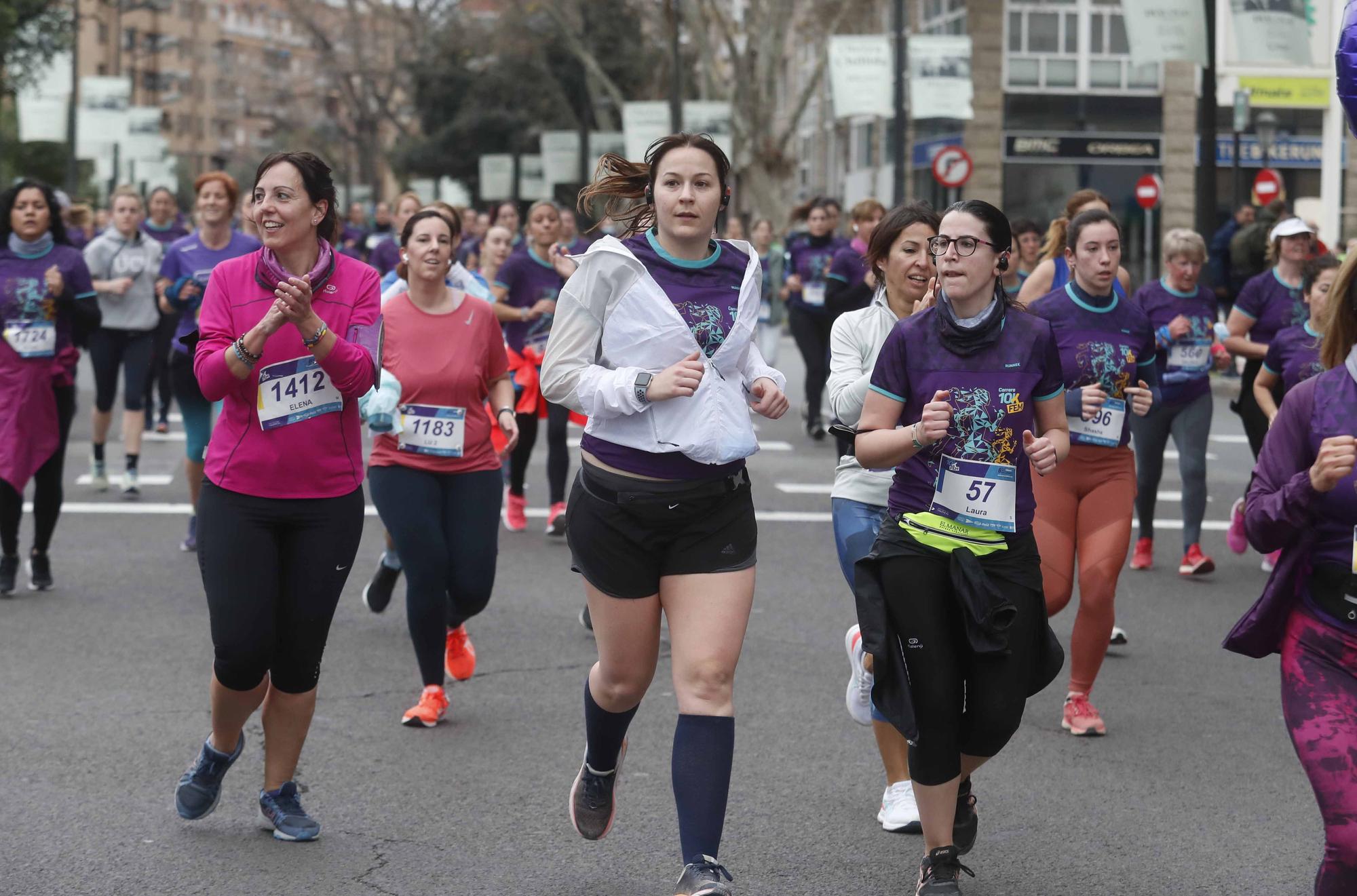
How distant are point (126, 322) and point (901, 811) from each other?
27.7ft

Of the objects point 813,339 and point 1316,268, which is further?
point 813,339

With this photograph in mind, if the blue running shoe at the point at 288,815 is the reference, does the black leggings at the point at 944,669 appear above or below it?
above

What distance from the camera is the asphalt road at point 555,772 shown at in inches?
195

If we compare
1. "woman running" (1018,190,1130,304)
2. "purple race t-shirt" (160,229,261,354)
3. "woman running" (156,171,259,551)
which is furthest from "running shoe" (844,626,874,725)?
"purple race t-shirt" (160,229,261,354)

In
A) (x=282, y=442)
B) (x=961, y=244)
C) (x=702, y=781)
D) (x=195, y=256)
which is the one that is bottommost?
(x=702, y=781)

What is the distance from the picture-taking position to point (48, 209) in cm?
880

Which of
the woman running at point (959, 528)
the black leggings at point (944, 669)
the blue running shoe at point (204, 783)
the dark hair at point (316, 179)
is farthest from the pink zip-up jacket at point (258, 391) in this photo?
the black leggings at point (944, 669)

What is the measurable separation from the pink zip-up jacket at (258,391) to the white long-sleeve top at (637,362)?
641 millimetres

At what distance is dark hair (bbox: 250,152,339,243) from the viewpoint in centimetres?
495

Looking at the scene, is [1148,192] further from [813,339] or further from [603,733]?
→ [603,733]

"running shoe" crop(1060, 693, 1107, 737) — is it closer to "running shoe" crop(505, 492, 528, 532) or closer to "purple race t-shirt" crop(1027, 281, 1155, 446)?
"purple race t-shirt" crop(1027, 281, 1155, 446)

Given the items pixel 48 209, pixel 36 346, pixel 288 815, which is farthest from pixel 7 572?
pixel 288 815

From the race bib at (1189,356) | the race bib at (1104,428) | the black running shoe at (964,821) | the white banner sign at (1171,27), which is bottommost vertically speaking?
the black running shoe at (964,821)

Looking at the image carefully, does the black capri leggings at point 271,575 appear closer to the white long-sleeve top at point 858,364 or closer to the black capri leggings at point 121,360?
the white long-sleeve top at point 858,364
